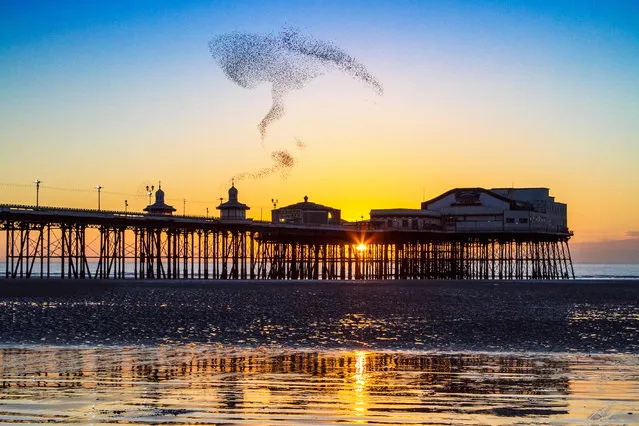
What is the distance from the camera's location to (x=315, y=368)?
16375 mm

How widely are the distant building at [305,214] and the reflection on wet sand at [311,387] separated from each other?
89363 mm

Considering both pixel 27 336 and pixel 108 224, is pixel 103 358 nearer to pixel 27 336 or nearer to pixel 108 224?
pixel 27 336

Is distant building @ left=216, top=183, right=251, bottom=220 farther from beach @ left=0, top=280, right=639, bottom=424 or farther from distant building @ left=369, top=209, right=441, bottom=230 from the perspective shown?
beach @ left=0, top=280, right=639, bottom=424

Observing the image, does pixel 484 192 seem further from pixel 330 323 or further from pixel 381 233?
pixel 330 323

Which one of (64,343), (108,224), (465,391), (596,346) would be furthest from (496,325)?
(108,224)

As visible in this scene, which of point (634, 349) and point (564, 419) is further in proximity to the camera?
point (634, 349)

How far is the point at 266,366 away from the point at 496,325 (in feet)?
45.1

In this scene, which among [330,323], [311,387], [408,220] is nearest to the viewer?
[311,387]

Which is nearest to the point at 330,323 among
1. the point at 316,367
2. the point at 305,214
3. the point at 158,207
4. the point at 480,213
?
the point at 316,367

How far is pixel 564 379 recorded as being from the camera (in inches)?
586

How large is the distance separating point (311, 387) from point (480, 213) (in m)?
91.9

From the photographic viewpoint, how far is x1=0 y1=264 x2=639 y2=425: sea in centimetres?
1151

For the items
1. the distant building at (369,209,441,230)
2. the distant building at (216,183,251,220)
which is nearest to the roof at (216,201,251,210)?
the distant building at (216,183,251,220)

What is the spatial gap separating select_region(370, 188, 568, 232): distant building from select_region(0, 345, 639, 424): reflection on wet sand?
82.9m
